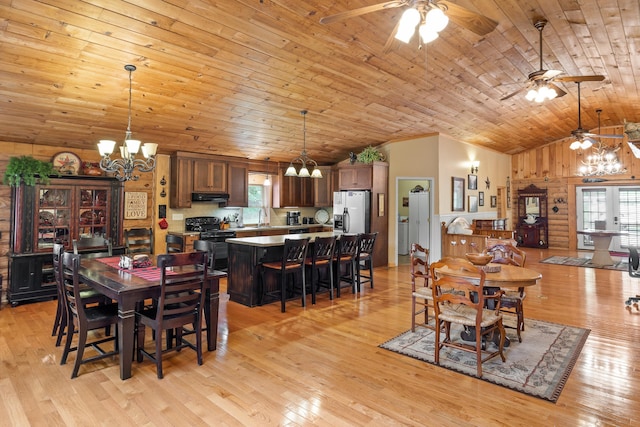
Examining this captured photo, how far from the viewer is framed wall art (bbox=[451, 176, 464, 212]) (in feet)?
26.8

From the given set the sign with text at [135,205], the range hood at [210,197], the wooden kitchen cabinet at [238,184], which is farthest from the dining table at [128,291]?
the wooden kitchen cabinet at [238,184]

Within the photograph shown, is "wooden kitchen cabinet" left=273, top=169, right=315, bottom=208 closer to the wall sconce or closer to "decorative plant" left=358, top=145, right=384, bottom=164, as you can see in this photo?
"decorative plant" left=358, top=145, right=384, bottom=164

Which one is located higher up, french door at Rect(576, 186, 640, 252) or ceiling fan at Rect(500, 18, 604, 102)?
ceiling fan at Rect(500, 18, 604, 102)

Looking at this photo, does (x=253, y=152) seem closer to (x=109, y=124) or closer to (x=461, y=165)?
(x=109, y=124)

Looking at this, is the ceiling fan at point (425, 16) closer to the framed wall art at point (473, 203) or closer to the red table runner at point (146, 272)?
the red table runner at point (146, 272)

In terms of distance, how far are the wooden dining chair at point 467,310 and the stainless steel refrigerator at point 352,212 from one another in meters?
3.94

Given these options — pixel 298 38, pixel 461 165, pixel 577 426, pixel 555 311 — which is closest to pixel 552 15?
pixel 298 38

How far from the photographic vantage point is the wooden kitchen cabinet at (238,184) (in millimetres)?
7383

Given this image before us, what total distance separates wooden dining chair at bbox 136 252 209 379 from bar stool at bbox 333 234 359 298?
2.56 meters

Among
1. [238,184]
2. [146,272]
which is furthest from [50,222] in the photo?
[238,184]

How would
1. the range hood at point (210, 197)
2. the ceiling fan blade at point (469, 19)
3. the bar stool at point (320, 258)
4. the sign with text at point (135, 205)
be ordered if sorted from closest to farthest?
1. the ceiling fan blade at point (469, 19)
2. the bar stool at point (320, 258)
3. the sign with text at point (135, 205)
4. the range hood at point (210, 197)

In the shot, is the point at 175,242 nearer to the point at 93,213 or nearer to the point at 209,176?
the point at 93,213

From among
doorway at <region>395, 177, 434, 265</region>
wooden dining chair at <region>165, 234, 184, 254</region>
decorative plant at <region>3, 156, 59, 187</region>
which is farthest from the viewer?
doorway at <region>395, 177, 434, 265</region>

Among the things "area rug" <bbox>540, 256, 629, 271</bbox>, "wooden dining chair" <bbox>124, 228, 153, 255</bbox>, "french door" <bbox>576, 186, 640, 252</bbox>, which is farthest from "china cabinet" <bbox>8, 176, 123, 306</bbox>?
"french door" <bbox>576, 186, 640, 252</bbox>
